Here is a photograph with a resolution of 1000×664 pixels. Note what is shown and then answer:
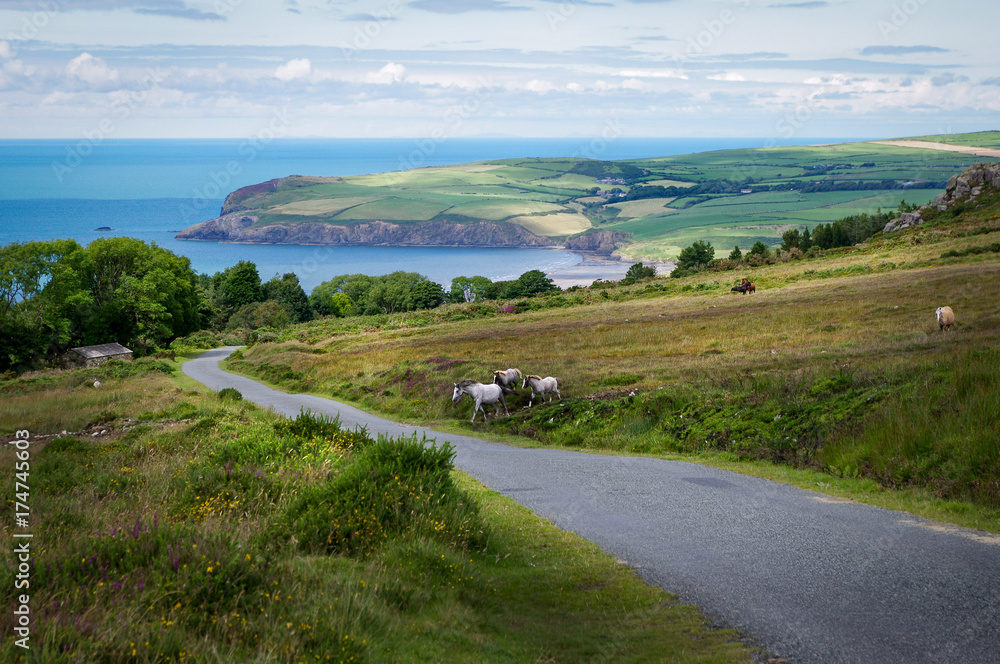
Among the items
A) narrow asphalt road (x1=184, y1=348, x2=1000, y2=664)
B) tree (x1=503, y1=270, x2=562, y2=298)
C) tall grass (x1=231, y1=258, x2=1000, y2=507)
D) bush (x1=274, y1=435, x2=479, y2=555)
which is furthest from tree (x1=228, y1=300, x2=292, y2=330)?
bush (x1=274, y1=435, x2=479, y2=555)

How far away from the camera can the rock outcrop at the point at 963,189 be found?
9625 cm

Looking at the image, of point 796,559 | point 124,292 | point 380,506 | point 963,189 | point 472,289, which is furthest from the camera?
point 472,289

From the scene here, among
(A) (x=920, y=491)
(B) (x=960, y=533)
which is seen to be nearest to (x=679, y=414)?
(A) (x=920, y=491)

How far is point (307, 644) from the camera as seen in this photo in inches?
211

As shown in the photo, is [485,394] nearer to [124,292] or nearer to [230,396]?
[230,396]

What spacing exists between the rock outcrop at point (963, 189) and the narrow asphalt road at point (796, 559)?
317ft

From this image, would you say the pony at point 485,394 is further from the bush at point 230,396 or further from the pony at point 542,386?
the bush at point 230,396

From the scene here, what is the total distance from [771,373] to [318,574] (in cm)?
1654

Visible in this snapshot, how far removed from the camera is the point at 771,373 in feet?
66.4

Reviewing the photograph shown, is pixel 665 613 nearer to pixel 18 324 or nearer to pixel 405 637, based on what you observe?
pixel 405 637

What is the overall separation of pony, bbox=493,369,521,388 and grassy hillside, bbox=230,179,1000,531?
2.28ft

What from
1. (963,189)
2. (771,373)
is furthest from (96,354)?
(963,189)

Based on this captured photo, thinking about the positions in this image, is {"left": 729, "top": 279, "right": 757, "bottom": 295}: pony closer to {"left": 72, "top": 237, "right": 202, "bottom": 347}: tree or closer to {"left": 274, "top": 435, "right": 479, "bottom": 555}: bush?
{"left": 274, "top": 435, "right": 479, "bottom": 555}: bush

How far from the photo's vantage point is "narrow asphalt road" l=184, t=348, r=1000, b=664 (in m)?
6.41
